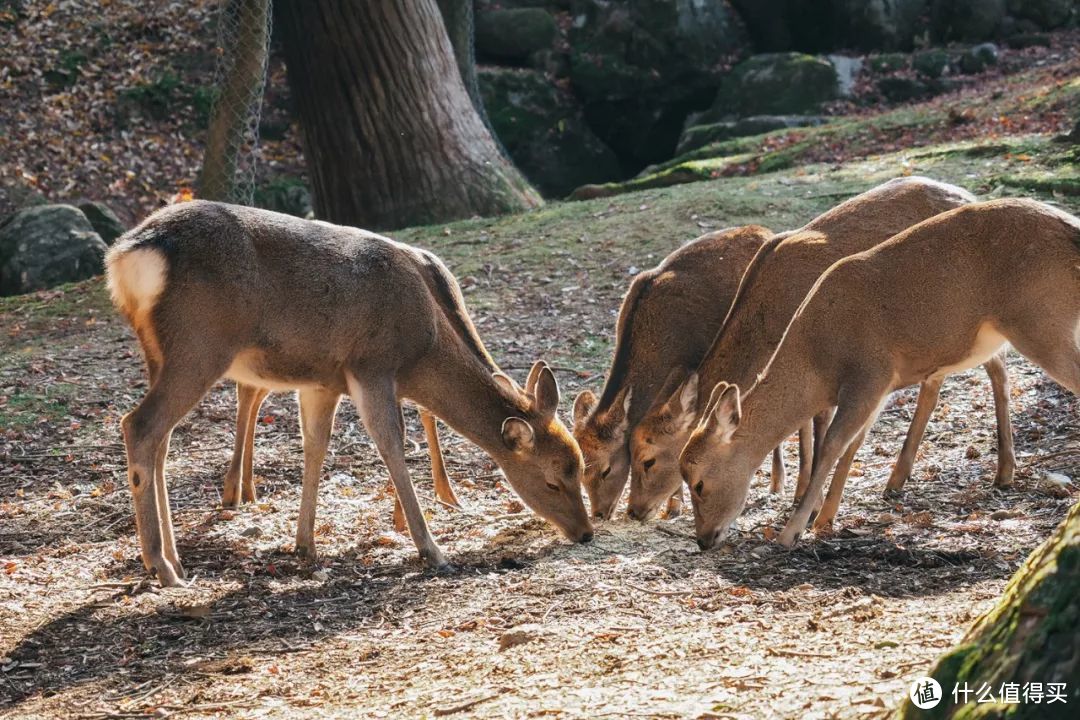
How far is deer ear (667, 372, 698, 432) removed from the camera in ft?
25.3

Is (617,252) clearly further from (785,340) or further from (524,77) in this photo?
(524,77)

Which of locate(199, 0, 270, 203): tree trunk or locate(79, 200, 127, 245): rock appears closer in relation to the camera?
locate(199, 0, 270, 203): tree trunk

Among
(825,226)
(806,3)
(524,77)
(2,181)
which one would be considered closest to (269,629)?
(825,226)

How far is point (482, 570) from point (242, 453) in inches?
81.3

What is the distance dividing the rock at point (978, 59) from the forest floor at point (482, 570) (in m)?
10.5

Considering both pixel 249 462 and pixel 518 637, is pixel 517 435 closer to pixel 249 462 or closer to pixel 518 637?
pixel 249 462

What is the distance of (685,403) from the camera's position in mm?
7750

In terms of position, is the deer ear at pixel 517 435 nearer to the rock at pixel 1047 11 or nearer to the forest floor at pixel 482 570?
the forest floor at pixel 482 570

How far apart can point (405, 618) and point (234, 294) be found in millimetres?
2028

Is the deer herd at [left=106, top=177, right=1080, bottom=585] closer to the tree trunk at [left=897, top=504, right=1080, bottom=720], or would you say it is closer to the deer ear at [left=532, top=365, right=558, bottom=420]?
the deer ear at [left=532, top=365, right=558, bottom=420]

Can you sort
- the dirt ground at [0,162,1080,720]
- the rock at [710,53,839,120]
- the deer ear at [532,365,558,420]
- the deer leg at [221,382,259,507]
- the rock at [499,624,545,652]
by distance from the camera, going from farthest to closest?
the rock at [710,53,839,120], the deer leg at [221,382,259,507], the deer ear at [532,365,558,420], the rock at [499,624,545,652], the dirt ground at [0,162,1080,720]

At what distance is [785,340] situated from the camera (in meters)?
7.28

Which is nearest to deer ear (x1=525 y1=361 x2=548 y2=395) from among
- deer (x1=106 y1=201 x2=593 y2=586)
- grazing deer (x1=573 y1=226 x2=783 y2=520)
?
deer (x1=106 y1=201 x2=593 y2=586)

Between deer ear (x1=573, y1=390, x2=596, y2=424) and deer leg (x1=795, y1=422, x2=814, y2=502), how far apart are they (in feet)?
4.35
